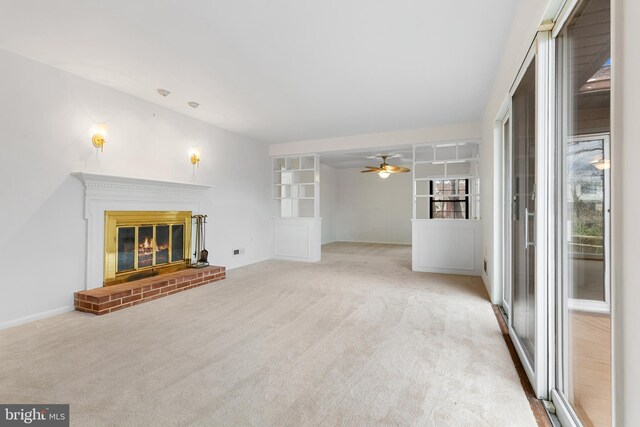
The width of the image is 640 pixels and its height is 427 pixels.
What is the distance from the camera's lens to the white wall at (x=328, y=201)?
9.70 m

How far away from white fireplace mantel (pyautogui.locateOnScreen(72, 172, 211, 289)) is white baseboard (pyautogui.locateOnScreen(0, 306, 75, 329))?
30cm

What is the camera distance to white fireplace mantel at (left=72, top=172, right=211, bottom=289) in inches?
139

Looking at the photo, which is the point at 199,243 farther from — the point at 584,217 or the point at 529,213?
the point at 584,217

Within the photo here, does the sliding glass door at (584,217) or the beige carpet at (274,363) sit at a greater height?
the sliding glass door at (584,217)

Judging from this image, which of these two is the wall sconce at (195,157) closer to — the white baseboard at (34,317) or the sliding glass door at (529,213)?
the white baseboard at (34,317)

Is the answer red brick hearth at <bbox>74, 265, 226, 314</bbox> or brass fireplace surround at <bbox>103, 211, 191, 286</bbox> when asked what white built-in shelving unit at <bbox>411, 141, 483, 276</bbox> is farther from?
brass fireplace surround at <bbox>103, 211, 191, 286</bbox>

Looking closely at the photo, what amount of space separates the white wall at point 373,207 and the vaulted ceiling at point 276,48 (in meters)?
5.66

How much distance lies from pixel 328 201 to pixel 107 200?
22.9ft

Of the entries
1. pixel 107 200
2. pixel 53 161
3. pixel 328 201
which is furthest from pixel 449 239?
pixel 53 161

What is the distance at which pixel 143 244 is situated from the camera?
4.16 meters

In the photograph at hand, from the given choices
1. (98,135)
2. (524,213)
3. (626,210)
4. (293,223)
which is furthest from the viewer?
(293,223)

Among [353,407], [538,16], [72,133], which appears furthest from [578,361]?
[72,133]

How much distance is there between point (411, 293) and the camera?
4000 millimetres

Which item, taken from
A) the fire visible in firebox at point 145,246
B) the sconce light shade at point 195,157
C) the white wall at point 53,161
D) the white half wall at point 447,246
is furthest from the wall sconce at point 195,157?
the white half wall at point 447,246
